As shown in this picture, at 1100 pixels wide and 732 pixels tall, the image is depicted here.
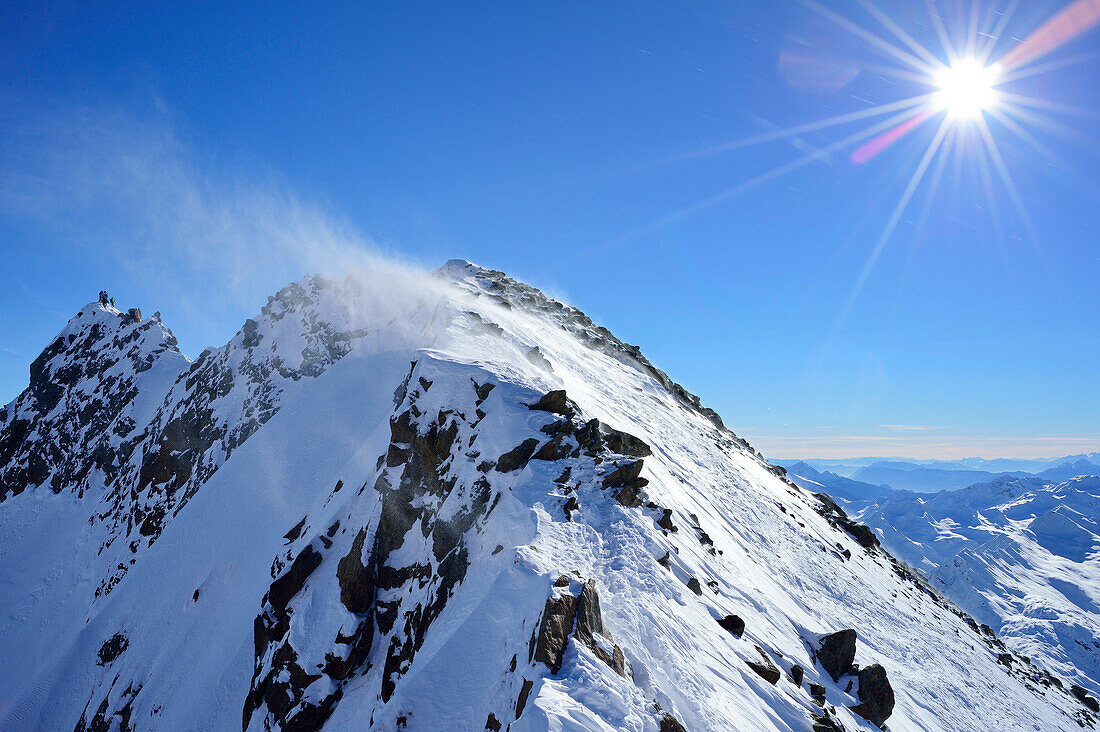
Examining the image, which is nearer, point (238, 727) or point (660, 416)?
point (238, 727)

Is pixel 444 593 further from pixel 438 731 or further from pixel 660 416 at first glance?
pixel 660 416

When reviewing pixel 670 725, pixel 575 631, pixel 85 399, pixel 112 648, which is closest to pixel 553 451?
pixel 575 631

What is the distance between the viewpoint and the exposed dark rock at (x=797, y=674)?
14.3 metres

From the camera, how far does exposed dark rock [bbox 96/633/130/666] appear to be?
3631 cm

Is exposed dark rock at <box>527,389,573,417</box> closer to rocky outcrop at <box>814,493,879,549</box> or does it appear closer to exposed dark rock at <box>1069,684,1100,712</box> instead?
rocky outcrop at <box>814,493,879,549</box>

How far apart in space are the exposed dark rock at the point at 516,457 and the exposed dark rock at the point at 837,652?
13.0m

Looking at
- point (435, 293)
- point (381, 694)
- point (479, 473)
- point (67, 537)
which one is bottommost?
point (67, 537)

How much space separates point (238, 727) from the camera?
20.9m

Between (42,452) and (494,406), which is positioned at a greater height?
(494,406)

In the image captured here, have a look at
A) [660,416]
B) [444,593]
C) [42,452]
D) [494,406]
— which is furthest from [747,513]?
[42,452]

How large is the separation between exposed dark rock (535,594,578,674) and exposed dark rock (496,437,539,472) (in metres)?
7.93

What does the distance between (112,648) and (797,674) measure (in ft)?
166

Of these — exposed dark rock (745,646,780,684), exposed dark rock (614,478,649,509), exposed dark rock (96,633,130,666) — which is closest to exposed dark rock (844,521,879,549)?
exposed dark rock (614,478,649,509)

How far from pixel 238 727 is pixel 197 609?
14.2m
